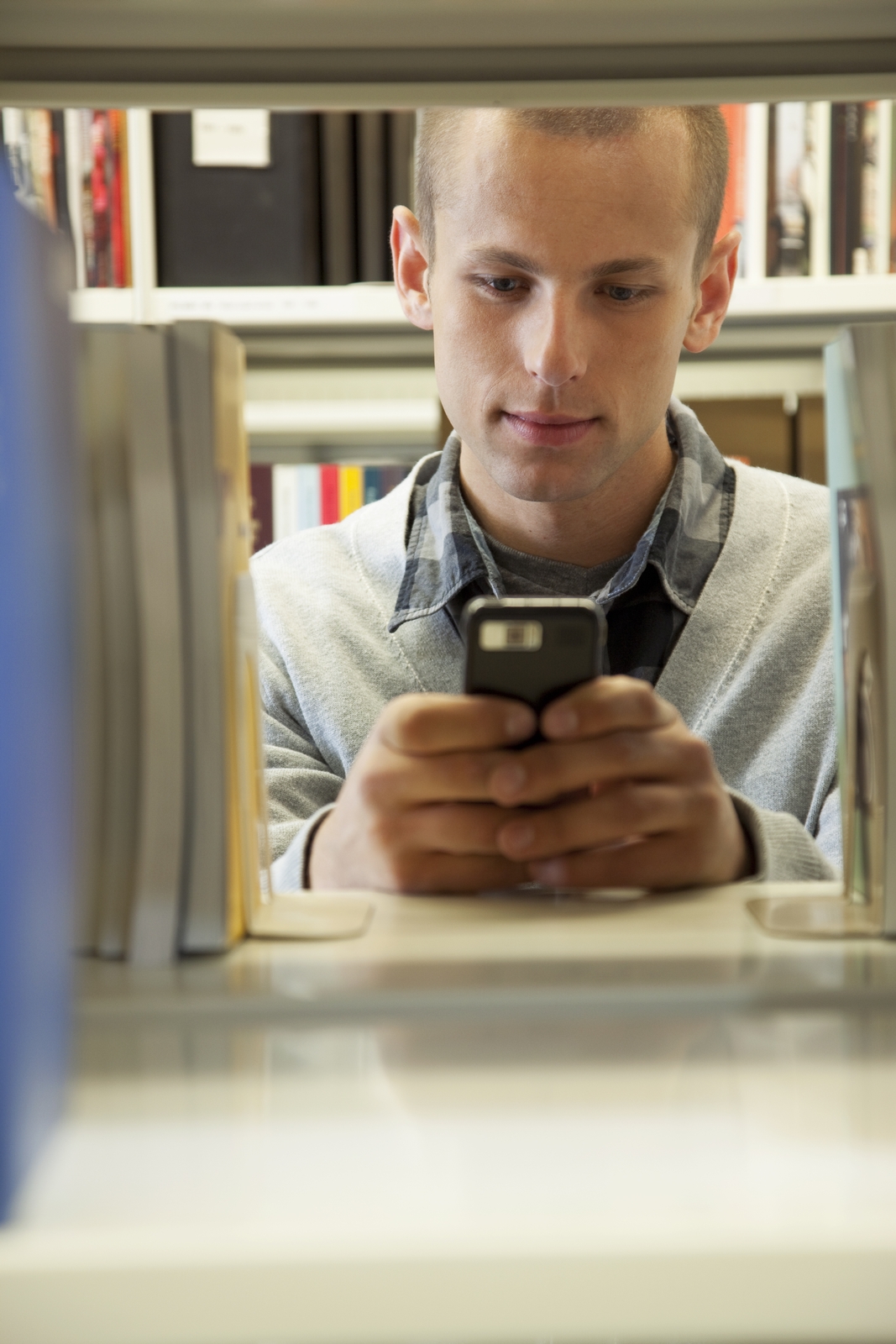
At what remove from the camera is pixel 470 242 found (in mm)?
1140

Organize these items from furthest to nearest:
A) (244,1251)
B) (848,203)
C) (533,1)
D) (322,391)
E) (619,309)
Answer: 1. (322,391)
2. (848,203)
3. (619,309)
4. (533,1)
5. (244,1251)

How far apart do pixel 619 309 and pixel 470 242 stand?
15 cm

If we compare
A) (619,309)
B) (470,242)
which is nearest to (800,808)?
(619,309)

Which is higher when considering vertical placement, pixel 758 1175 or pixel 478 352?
pixel 478 352

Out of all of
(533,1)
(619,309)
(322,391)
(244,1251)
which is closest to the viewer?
(244,1251)

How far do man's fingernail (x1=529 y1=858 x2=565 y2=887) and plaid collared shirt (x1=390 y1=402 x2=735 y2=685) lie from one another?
564 mm

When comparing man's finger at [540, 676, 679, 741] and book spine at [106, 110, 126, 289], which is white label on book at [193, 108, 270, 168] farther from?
man's finger at [540, 676, 679, 741]

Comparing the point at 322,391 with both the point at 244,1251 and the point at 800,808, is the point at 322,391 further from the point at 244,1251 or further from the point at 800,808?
the point at 244,1251

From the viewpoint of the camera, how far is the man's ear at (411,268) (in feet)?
4.45

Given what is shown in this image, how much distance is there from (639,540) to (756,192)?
681 mm

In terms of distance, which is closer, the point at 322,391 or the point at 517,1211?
the point at 517,1211

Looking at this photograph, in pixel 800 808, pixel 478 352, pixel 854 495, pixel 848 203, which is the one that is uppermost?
pixel 848 203

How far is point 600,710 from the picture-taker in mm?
635

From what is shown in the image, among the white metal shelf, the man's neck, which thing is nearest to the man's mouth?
the man's neck
